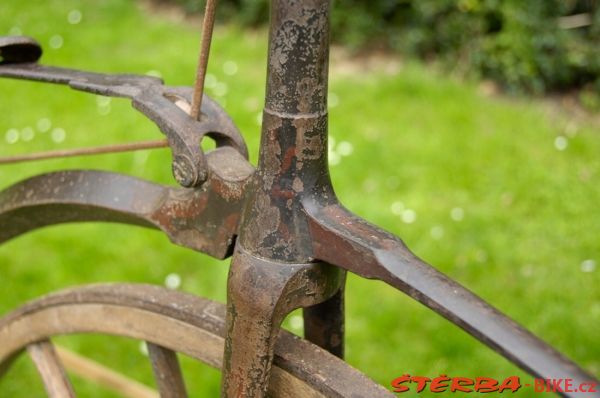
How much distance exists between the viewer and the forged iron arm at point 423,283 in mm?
709

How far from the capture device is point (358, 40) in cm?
421

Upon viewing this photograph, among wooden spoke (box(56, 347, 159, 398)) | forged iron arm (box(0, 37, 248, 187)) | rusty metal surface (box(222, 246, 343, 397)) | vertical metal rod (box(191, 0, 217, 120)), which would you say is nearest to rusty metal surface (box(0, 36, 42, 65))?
forged iron arm (box(0, 37, 248, 187))

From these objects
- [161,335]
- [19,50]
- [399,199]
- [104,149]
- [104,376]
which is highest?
[19,50]

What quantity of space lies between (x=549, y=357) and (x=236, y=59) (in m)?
3.53

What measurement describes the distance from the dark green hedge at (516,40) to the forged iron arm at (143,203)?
118 inches

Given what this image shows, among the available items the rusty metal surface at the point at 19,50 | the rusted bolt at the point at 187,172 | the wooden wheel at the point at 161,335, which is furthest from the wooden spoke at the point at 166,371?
the rusty metal surface at the point at 19,50

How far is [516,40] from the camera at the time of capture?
3719mm

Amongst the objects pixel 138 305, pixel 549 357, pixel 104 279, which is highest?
pixel 549 357

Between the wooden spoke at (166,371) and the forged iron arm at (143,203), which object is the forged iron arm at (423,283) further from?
the wooden spoke at (166,371)

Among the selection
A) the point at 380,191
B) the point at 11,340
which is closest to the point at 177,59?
the point at 380,191

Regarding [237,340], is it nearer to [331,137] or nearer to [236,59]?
[331,137]

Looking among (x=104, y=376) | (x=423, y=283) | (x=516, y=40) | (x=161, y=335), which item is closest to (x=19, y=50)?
(x=161, y=335)

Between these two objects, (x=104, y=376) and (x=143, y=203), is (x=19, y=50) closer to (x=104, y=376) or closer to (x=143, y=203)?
(x=143, y=203)

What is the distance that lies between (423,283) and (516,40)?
320 cm
